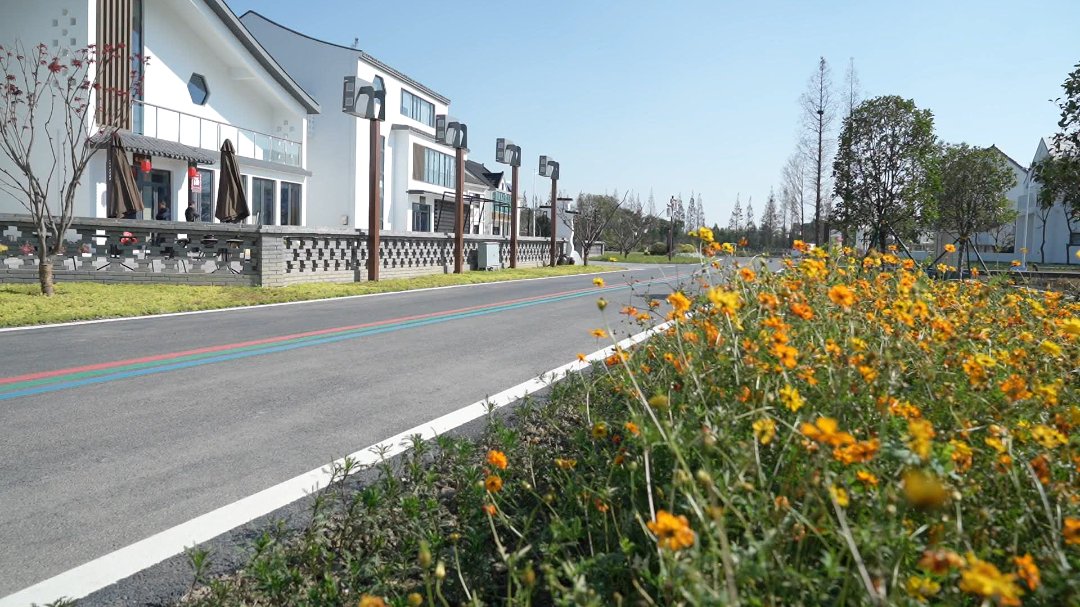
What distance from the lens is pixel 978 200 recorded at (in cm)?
4247

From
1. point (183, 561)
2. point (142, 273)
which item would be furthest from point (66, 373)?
point (142, 273)

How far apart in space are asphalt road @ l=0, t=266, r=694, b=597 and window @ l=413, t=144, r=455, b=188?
35186 millimetres

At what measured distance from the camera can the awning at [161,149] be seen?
72.3 ft

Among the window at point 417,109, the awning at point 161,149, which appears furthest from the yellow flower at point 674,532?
the window at point 417,109

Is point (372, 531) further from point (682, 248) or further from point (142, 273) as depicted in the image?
point (142, 273)

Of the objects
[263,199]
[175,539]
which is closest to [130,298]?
[175,539]

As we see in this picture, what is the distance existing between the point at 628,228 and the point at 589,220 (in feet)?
75.3

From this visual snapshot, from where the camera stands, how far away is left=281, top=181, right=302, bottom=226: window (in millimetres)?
31905

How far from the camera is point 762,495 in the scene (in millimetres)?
2225

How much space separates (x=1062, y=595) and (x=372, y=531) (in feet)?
7.59

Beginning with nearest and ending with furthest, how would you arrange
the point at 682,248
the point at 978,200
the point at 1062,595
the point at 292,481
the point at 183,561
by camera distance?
the point at 1062,595, the point at 183,561, the point at 292,481, the point at 682,248, the point at 978,200

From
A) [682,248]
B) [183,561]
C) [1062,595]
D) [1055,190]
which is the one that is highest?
[1055,190]

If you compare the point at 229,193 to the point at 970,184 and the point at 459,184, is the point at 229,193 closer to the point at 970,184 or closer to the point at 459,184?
the point at 459,184

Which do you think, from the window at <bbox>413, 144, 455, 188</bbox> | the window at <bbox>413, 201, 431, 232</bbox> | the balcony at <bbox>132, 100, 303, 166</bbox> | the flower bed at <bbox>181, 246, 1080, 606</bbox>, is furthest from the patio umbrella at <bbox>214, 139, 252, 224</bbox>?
the window at <bbox>413, 201, 431, 232</bbox>
